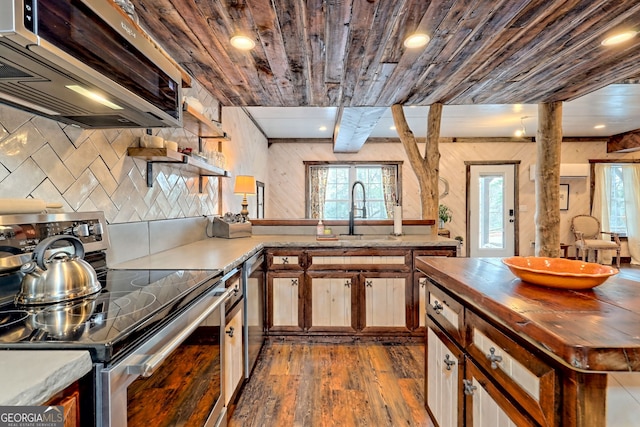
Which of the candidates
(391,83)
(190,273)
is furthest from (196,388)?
(391,83)

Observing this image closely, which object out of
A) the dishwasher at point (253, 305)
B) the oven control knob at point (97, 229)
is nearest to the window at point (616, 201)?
the dishwasher at point (253, 305)

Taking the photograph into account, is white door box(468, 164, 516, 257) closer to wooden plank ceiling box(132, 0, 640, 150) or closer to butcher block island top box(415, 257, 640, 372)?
wooden plank ceiling box(132, 0, 640, 150)

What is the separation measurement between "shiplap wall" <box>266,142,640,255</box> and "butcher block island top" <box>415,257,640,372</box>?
544cm

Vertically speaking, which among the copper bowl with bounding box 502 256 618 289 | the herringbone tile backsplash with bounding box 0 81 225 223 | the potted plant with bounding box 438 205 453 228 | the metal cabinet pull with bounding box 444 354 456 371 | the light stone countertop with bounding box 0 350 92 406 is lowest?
the metal cabinet pull with bounding box 444 354 456 371

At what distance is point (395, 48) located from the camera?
85.2 inches

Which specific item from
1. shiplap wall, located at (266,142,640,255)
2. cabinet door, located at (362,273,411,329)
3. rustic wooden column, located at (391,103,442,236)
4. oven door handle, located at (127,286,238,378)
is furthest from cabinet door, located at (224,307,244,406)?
shiplap wall, located at (266,142,640,255)

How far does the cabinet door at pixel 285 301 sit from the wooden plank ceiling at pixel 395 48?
1.70m

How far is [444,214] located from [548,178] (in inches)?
108

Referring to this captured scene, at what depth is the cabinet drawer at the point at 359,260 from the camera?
8.76ft

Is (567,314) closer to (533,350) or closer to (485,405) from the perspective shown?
(533,350)

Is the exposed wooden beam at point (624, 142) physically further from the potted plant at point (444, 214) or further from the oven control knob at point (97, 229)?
the oven control knob at point (97, 229)

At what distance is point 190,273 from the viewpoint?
4.52ft

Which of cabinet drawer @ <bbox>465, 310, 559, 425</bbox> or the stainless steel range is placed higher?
the stainless steel range

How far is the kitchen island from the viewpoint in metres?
0.69
